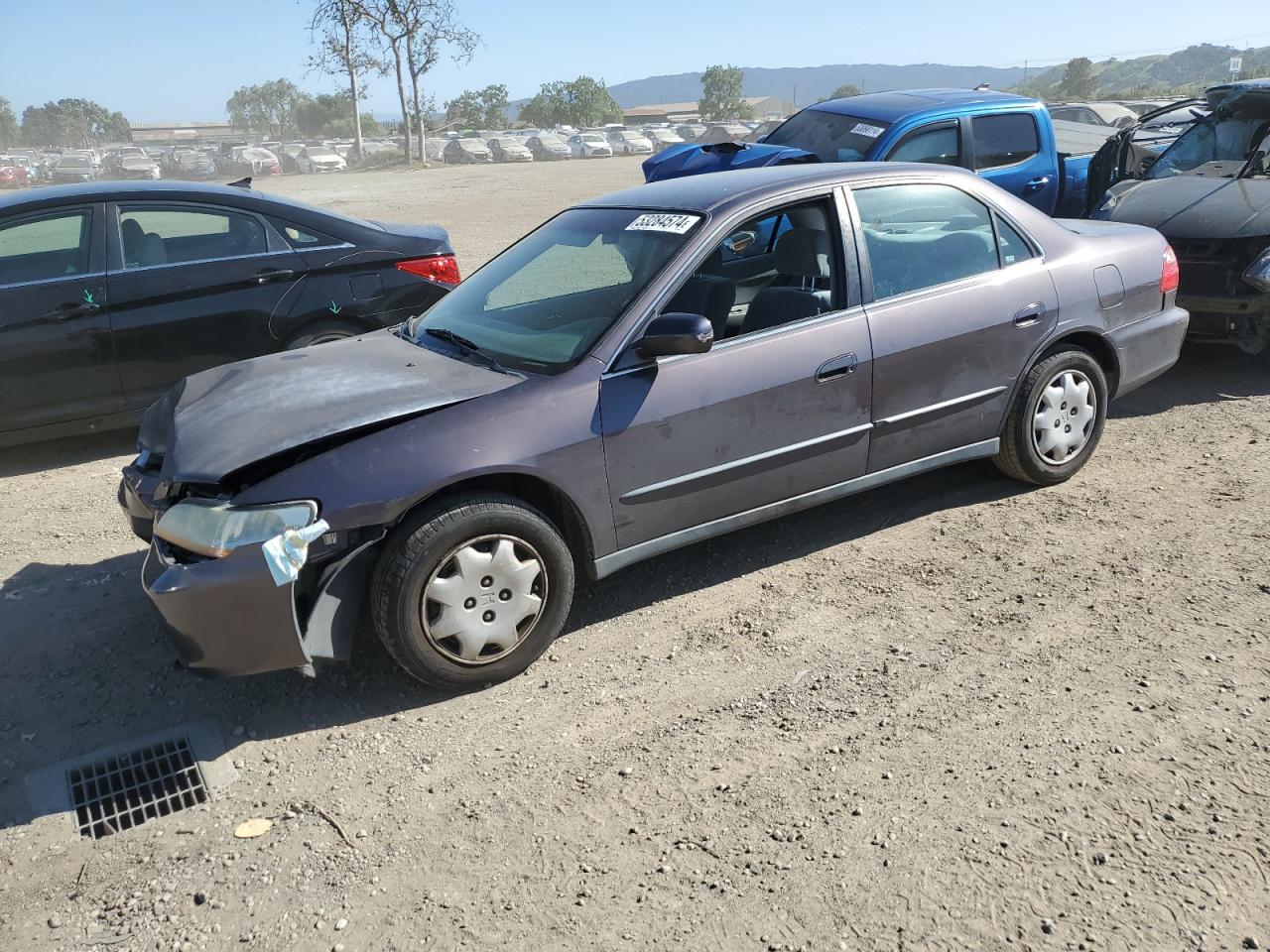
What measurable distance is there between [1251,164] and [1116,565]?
460cm

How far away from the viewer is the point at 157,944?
2.61m

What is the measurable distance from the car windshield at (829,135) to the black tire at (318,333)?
167 inches

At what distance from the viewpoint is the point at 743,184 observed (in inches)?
173

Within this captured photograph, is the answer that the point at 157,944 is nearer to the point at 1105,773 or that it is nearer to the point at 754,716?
the point at 754,716

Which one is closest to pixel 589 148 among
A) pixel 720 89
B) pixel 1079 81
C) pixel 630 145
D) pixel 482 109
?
pixel 630 145

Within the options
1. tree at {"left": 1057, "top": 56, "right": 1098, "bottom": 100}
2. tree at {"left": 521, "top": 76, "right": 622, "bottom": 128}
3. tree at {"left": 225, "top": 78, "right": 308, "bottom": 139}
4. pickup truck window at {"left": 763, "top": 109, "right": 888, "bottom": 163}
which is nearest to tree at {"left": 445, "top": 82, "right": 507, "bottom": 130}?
tree at {"left": 521, "top": 76, "right": 622, "bottom": 128}

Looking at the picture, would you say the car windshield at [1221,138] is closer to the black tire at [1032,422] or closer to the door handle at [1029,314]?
the black tire at [1032,422]

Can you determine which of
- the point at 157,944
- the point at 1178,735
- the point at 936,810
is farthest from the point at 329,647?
the point at 1178,735

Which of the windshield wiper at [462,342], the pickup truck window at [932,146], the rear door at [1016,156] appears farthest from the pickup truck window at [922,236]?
the rear door at [1016,156]

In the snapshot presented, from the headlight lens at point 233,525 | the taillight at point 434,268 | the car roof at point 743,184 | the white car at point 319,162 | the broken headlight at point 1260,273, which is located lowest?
the headlight lens at point 233,525

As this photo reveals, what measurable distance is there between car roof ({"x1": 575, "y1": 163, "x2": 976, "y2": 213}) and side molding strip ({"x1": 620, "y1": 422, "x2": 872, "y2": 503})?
101 cm

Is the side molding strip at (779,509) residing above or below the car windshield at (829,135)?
below

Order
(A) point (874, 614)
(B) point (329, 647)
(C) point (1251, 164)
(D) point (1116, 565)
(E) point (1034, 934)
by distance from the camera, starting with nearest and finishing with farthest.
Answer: (E) point (1034, 934)
(B) point (329, 647)
(A) point (874, 614)
(D) point (1116, 565)
(C) point (1251, 164)

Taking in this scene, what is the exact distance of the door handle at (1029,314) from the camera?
4707 millimetres
